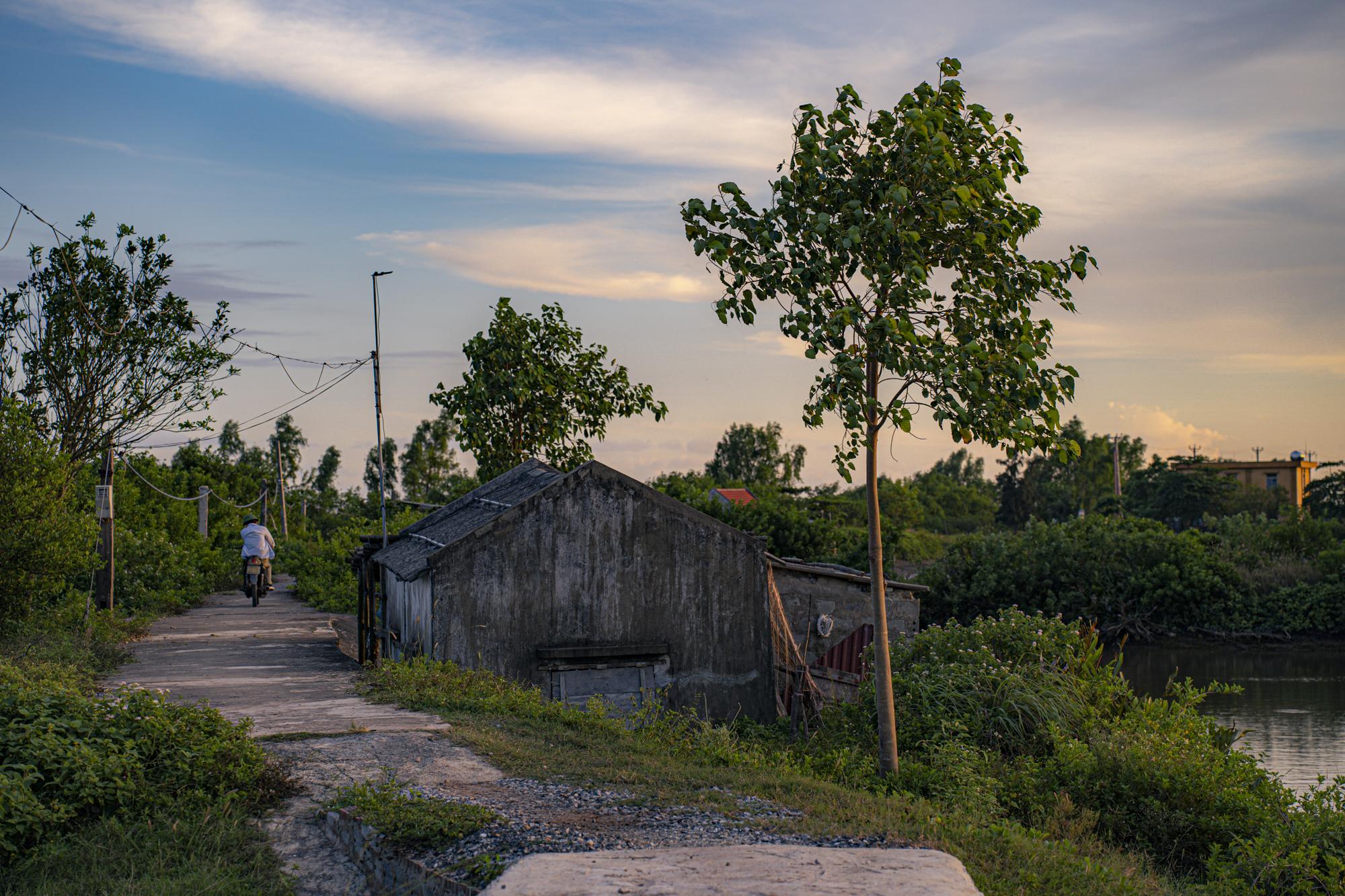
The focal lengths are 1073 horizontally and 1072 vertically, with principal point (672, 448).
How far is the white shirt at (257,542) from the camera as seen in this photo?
2381cm

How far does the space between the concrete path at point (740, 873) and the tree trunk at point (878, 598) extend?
405 cm

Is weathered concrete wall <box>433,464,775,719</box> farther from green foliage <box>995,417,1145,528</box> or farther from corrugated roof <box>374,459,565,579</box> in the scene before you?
green foliage <box>995,417,1145,528</box>

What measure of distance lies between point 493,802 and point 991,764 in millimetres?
6474

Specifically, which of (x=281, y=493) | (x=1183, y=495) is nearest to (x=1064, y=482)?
(x=1183, y=495)

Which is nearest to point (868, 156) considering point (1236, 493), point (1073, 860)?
point (1073, 860)

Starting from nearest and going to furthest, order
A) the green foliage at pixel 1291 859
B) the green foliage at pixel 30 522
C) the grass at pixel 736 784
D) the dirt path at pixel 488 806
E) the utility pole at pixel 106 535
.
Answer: the dirt path at pixel 488 806 → the grass at pixel 736 784 → the green foliage at pixel 1291 859 → the green foliage at pixel 30 522 → the utility pole at pixel 106 535

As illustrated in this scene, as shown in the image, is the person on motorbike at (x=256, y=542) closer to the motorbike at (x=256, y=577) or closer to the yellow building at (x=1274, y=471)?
the motorbike at (x=256, y=577)

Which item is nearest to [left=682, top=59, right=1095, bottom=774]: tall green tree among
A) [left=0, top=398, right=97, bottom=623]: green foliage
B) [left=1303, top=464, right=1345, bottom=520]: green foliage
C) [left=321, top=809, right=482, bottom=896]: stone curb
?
[left=321, top=809, right=482, bottom=896]: stone curb

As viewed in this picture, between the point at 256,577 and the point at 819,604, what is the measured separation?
14.1 m

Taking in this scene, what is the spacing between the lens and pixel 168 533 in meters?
36.8

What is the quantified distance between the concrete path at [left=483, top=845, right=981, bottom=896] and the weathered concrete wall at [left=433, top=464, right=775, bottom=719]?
8.96 metres

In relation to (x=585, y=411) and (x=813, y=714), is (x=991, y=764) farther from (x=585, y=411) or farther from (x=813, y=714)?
(x=585, y=411)

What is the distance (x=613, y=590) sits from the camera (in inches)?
602

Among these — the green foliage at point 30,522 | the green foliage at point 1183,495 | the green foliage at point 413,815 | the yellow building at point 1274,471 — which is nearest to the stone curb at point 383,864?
the green foliage at point 413,815
